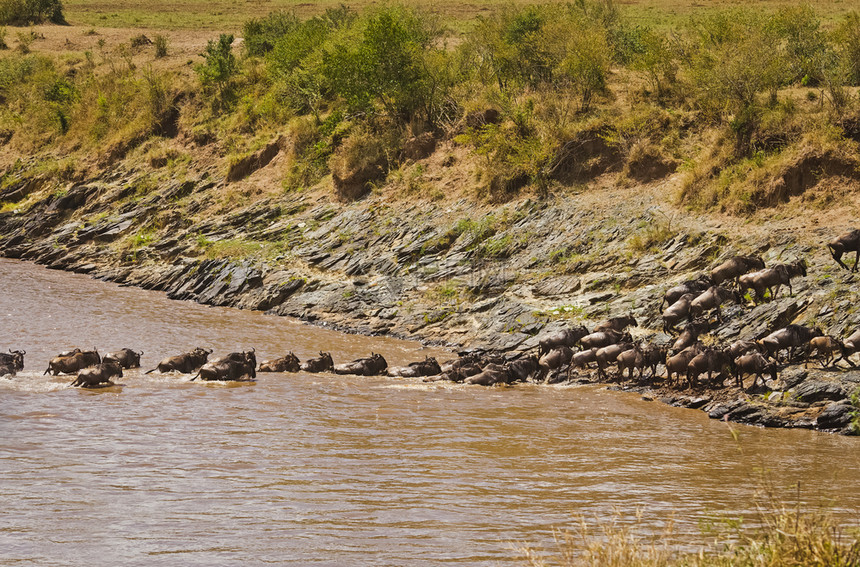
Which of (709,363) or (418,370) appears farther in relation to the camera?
(418,370)

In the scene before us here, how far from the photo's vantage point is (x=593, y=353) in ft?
62.3

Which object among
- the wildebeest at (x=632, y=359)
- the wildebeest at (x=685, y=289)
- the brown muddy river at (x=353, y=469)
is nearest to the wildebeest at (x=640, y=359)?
the wildebeest at (x=632, y=359)

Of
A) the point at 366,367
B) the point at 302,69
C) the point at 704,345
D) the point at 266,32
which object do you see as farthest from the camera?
the point at 266,32

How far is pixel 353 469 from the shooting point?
37.5ft

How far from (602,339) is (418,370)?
4.31 meters

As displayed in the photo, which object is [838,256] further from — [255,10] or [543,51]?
[255,10]

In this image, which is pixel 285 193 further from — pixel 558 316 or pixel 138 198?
pixel 558 316

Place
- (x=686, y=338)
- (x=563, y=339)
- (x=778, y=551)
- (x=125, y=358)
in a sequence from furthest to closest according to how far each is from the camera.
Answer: (x=563, y=339), (x=125, y=358), (x=686, y=338), (x=778, y=551)

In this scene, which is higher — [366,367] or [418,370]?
[418,370]

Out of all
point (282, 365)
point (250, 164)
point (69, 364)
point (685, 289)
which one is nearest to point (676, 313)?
point (685, 289)

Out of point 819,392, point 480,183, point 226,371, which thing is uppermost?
point 819,392

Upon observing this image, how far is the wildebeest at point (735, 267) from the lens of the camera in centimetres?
2052

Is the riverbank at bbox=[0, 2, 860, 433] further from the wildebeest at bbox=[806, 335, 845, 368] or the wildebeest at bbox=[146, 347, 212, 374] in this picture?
the wildebeest at bbox=[146, 347, 212, 374]

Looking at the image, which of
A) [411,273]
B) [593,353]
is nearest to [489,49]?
[411,273]
